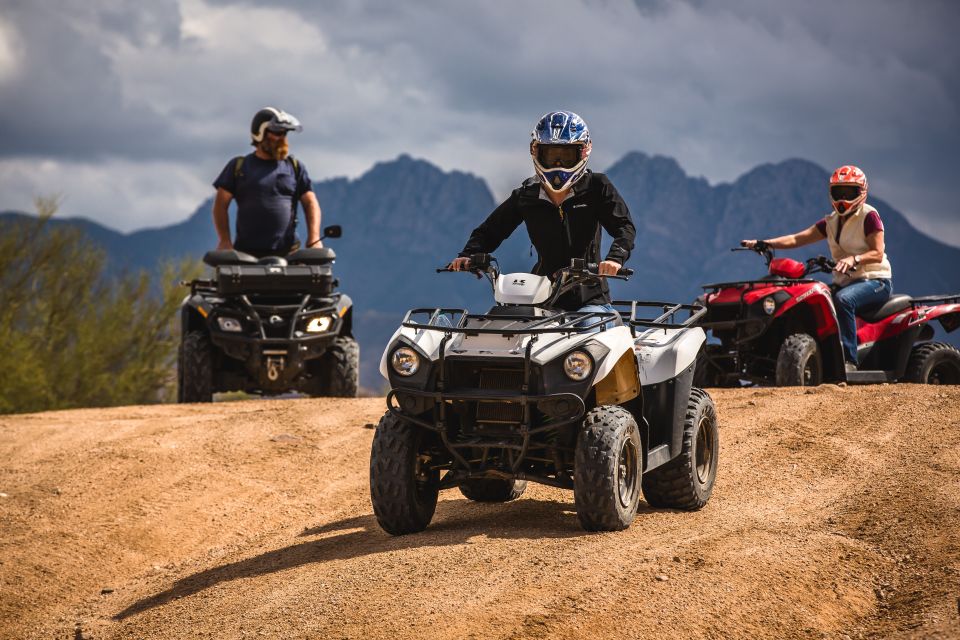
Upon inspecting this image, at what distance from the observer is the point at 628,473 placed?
758 centimetres

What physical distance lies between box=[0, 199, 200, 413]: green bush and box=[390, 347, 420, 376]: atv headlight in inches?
922

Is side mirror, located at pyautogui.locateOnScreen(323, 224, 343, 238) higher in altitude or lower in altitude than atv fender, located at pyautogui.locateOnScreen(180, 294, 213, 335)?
higher

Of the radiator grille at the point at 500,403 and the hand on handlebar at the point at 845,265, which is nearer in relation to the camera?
the radiator grille at the point at 500,403

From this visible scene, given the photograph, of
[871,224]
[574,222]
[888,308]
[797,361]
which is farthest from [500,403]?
[888,308]

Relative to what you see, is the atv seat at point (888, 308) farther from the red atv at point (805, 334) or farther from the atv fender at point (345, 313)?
the atv fender at point (345, 313)

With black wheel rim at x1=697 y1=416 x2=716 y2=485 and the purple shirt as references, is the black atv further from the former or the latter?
black wheel rim at x1=697 y1=416 x2=716 y2=485

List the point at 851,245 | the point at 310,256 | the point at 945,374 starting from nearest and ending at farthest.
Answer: the point at 851,245 → the point at 945,374 → the point at 310,256

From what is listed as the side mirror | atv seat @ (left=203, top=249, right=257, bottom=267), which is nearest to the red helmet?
the side mirror

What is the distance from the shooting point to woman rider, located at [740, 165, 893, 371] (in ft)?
44.8

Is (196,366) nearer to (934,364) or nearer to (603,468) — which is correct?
(934,364)

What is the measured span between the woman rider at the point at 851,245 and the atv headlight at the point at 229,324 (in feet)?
19.0

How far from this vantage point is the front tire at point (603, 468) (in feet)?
23.6

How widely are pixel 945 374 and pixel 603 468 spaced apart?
895 cm

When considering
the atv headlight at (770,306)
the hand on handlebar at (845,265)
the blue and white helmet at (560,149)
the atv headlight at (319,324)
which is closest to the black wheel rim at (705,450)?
the blue and white helmet at (560,149)
